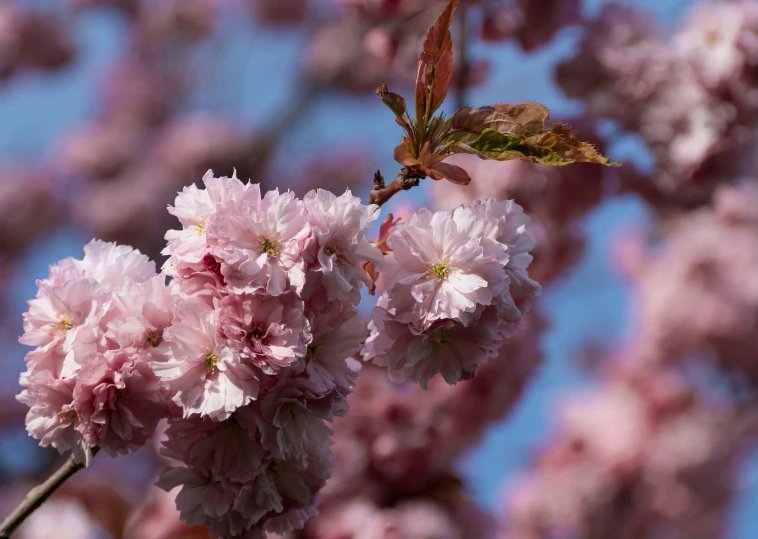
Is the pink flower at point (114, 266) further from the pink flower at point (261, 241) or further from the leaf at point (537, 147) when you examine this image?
the leaf at point (537, 147)

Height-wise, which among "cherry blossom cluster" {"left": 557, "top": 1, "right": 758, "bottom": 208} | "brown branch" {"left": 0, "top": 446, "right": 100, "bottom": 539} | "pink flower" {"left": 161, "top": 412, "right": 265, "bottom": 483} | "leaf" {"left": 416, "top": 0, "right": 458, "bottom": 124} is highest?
"cherry blossom cluster" {"left": 557, "top": 1, "right": 758, "bottom": 208}

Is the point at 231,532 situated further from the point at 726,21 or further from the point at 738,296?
the point at 738,296

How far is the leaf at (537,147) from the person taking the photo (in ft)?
2.56

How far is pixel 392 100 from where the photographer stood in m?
0.83

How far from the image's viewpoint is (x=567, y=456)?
3992mm

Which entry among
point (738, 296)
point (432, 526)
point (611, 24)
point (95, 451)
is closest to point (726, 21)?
point (611, 24)

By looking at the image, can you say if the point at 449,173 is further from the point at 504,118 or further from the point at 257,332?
the point at 257,332

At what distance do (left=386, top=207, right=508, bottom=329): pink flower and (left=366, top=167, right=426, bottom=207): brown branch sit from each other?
0.05 meters

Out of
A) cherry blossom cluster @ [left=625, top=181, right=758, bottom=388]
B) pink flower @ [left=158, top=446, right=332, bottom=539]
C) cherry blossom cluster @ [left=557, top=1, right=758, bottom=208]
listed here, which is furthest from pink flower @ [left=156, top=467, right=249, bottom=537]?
cherry blossom cluster @ [left=625, top=181, right=758, bottom=388]

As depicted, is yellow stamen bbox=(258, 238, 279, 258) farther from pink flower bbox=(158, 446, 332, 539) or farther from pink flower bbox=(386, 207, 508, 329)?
pink flower bbox=(158, 446, 332, 539)

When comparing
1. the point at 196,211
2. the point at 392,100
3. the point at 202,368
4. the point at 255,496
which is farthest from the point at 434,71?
the point at 255,496

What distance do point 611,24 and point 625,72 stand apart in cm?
18

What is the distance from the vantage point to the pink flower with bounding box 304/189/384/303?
75 centimetres

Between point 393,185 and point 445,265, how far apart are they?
0.12 metres
